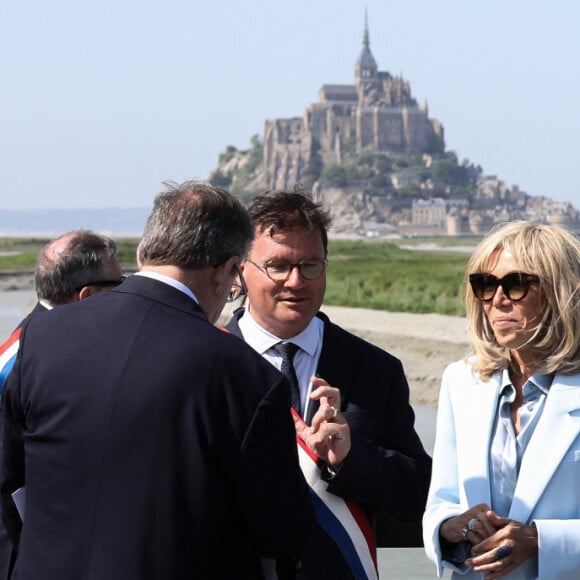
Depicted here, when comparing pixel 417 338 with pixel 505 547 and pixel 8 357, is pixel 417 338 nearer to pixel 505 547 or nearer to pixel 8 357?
pixel 8 357

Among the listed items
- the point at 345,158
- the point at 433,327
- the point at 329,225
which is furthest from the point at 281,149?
the point at 329,225

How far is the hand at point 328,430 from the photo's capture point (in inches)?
84.0

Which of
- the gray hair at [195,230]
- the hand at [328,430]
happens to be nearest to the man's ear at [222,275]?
the gray hair at [195,230]

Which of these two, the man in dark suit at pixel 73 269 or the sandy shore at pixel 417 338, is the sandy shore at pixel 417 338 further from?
the man in dark suit at pixel 73 269

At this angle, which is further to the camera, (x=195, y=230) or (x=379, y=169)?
(x=379, y=169)

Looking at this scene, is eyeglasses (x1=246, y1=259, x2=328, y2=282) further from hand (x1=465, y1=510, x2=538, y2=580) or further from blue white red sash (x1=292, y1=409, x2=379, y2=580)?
hand (x1=465, y1=510, x2=538, y2=580)

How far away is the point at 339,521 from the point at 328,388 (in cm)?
27

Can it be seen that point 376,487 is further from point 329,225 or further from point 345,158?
point 345,158

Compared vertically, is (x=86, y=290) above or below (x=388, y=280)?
above

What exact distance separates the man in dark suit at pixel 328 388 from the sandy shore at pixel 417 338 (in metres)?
18.1

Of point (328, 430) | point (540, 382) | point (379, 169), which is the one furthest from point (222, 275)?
point (379, 169)

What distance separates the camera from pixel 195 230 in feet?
6.15

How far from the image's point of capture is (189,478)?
69.0 inches

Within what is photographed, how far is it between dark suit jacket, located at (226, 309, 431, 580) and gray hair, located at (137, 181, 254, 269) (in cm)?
50
